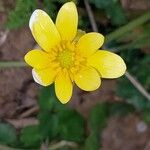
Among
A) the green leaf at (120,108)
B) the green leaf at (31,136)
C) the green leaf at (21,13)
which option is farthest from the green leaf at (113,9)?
the green leaf at (31,136)

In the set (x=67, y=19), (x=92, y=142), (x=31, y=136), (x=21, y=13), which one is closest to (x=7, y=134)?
(x=31, y=136)

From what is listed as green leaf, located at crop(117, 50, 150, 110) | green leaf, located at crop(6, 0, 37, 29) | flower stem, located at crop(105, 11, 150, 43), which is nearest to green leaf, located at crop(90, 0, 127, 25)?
flower stem, located at crop(105, 11, 150, 43)

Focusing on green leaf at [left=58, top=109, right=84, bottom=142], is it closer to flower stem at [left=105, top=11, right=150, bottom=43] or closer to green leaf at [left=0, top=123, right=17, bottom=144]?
green leaf at [left=0, top=123, right=17, bottom=144]

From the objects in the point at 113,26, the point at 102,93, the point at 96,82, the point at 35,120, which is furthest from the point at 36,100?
the point at 96,82

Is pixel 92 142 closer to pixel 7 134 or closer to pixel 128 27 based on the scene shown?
pixel 7 134

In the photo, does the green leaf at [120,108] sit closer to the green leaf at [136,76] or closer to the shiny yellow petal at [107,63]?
the green leaf at [136,76]

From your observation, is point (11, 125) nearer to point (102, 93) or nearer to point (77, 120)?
point (77, 120)
